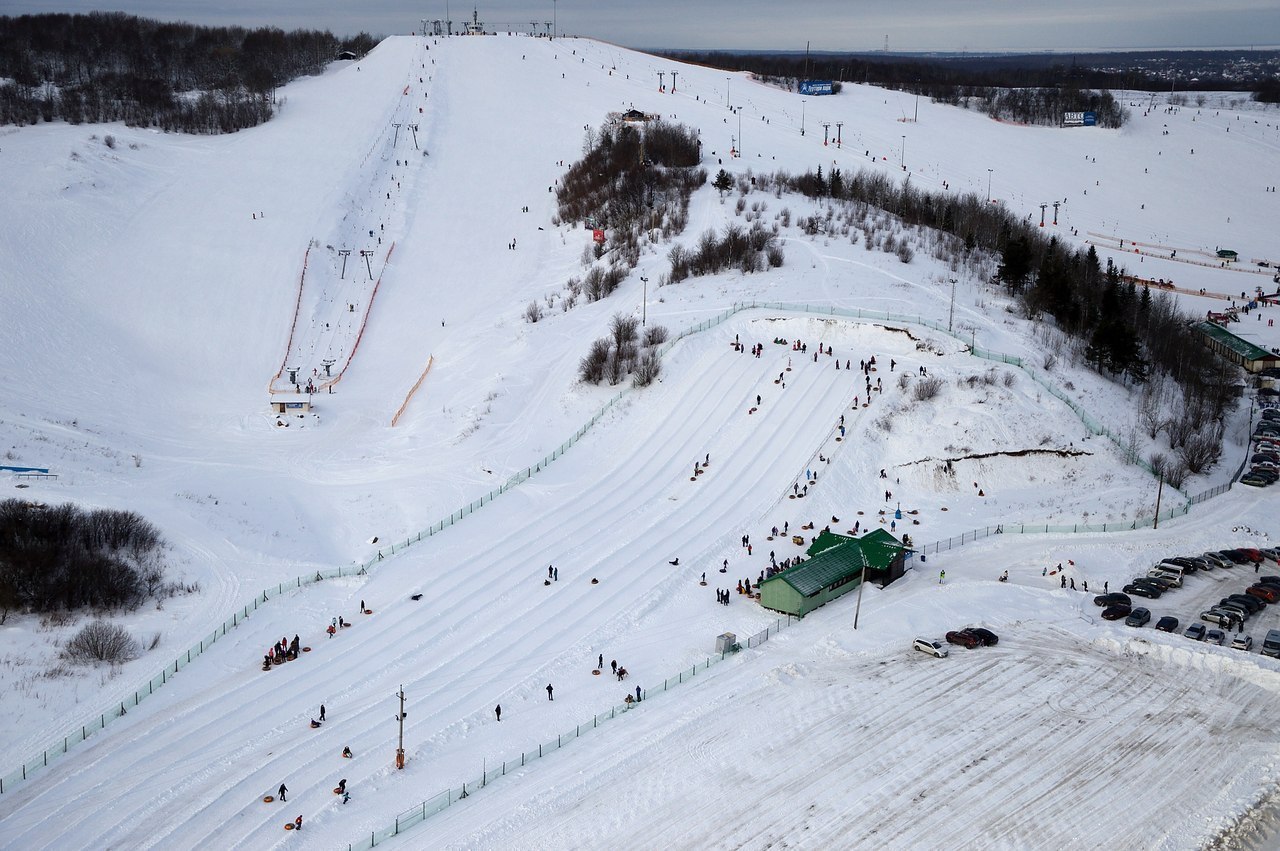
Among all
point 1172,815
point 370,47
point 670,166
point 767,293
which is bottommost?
point 1172,815

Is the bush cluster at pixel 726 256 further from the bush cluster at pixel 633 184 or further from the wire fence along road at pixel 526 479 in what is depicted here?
the wire fence along road at pixel 526 479

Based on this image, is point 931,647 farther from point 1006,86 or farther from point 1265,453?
point 1006,86

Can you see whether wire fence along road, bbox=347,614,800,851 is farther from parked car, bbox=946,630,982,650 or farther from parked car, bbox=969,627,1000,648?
parked car, bbox=969,627,1000,648

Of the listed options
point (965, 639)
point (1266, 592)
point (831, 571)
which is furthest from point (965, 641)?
point (1266, 592)

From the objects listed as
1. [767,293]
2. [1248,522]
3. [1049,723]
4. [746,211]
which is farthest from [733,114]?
[1049,723]

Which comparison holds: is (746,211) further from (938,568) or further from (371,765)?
(371,765)

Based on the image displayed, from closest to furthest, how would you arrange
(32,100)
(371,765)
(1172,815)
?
(1172,815) → (371,765) → (32,100)
